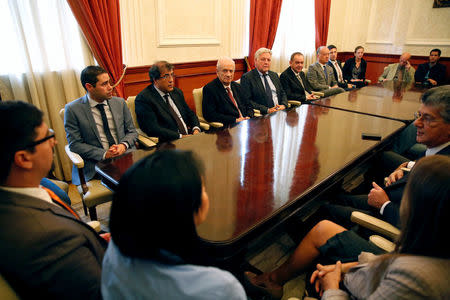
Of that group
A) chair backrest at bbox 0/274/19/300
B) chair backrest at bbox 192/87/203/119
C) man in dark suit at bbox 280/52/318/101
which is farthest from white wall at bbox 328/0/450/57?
chair backrest at bbox 0/274/19/300

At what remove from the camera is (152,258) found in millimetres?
623

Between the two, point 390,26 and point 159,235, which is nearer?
point 159,235

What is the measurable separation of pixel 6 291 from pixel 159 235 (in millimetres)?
487

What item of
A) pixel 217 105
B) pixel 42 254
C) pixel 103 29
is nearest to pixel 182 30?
pixel 103 29

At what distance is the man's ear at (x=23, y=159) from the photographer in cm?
86

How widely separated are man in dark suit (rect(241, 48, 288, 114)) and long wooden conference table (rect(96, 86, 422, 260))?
2.68 ft

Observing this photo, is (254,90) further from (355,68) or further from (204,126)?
(355,68)

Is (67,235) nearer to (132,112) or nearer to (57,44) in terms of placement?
(132,112)

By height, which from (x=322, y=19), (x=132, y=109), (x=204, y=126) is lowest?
(x=204, y=126)

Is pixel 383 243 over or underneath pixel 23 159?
underneath

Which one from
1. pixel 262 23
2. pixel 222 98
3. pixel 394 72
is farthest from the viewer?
pixel 394 72

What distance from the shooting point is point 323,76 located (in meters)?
4.77

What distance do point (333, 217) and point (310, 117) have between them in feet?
3.69

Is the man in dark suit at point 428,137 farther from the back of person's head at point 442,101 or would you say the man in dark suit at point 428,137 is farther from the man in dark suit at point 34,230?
the man in dark suit at point 34,230
